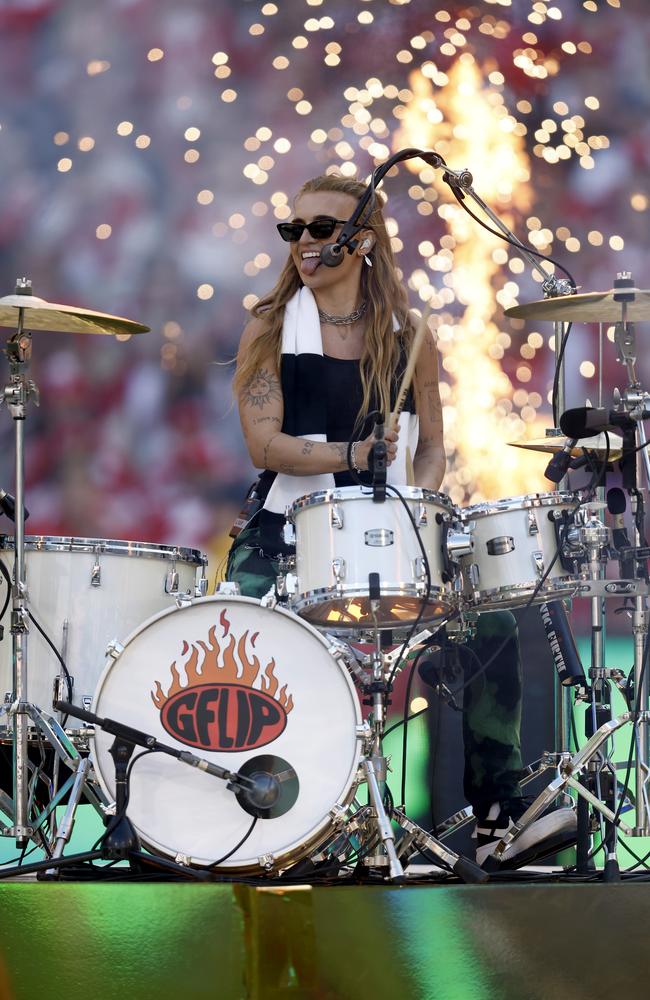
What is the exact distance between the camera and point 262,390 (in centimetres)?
376

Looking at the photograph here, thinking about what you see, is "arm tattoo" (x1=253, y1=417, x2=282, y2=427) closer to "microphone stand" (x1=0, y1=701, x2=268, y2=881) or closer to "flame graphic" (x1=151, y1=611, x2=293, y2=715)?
"flame graphic" (x1=151, y1=611, x2=293, y2=715)

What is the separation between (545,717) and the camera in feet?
15.4

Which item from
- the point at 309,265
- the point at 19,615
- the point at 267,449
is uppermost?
the point at 309,265

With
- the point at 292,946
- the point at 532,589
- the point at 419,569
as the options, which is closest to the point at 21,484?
the point at 419,569

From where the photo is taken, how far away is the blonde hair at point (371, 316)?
3.75 m

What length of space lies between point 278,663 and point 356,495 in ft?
1.39

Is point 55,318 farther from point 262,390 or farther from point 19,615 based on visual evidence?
point 19,615

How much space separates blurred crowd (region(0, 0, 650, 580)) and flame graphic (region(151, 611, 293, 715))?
230cm

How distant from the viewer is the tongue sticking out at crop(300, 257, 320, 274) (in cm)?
376

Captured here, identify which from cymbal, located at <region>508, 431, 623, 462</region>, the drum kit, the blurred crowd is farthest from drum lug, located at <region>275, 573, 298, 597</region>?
the blurred crowd

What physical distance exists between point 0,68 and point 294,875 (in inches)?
153

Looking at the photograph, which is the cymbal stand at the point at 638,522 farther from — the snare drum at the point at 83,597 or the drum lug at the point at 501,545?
the snare drum at the point at 83,597

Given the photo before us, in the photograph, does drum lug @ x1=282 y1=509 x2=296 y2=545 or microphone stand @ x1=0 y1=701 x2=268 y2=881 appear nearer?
microphone stand @ x1=0 y1=701 x2=268 y2=881

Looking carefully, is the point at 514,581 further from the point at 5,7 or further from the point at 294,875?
the point at 5,7
